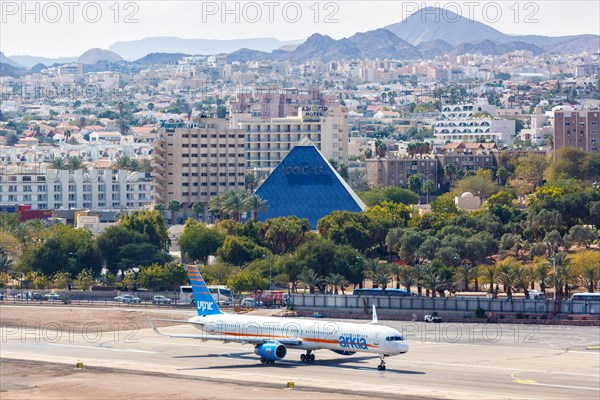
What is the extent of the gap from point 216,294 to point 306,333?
162 feet

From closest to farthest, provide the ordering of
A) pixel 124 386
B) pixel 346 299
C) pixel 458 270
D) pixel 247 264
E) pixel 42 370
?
1. pixel 124 386
2. pixel 42 370
3. pixel 346 299
4. pixel 458 270
5. pixel 247 264

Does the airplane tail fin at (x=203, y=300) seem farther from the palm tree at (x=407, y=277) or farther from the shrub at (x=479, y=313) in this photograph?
the palm tree at (x=407, y=277)

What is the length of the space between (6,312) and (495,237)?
2504 inches

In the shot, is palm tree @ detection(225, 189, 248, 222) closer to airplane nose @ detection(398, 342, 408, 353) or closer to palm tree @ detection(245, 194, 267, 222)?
palm tree @ detection(245, 194, 267, 222)

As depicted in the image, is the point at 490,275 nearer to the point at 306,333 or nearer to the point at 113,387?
the point at 306,333

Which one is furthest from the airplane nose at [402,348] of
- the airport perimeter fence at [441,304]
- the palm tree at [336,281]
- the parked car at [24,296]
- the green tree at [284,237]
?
the green tree at [284,237]

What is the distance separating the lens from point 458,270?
138125 millimetres

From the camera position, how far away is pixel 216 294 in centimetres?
14038

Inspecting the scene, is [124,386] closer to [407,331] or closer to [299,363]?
[299,363]

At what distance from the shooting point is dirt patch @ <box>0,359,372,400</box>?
80062 mm

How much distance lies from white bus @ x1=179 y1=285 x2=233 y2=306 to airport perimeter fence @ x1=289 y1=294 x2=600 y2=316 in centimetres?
1158

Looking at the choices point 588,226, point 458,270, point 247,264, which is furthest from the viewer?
point 588,226

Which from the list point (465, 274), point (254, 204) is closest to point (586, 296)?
point (465, 274)

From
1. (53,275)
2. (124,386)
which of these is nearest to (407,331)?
(124,386)
